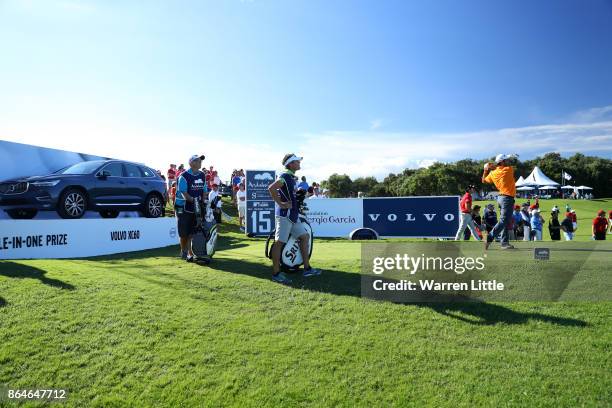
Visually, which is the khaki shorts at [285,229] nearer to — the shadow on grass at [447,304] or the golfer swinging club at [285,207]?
the golfer swinging club at [285,207]

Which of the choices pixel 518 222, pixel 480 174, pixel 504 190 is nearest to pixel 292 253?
pixel 504 190

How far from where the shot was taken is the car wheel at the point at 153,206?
14266mm

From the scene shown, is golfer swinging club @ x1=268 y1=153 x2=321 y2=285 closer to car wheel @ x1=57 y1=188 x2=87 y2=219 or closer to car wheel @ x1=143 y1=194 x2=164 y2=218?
car wheel @ x1=57 y1=188 x2=87 y2=219

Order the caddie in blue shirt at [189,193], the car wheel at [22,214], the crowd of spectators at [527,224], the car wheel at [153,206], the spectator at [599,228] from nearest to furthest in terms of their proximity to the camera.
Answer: the caddie in blue shirt at [189,193], the car wheel at [22,214], the car wheel at [153,206], the crowd of spectators at [527,224], the spectator at [599,228]

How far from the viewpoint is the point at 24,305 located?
226 inches

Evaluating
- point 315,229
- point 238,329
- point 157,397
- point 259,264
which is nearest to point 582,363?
point 238,329

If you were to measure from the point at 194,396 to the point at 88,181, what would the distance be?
991cm

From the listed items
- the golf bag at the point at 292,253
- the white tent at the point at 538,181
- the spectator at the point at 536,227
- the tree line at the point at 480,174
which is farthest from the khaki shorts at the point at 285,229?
the tree line at the point at 480,174

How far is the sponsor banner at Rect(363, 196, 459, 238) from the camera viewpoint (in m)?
18.4

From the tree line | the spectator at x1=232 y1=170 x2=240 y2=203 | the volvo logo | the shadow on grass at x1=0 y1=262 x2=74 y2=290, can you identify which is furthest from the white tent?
the shadow on grass at x1=0 y1=262 x2=74 y2=290

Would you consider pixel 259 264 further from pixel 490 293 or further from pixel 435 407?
pixel 435 407

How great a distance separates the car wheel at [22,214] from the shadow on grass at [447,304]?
24.9ft

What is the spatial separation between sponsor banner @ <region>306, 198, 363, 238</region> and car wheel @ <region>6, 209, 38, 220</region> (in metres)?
11.4

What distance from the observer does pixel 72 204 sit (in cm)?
1180
